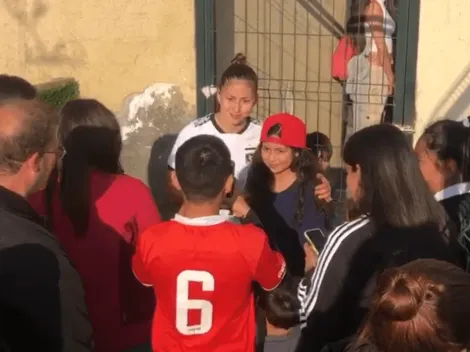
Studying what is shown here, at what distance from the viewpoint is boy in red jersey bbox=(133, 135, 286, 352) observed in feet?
10.2

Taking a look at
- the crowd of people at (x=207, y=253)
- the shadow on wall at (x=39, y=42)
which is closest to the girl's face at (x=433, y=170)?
the crowd of people at (x=207, y=253)

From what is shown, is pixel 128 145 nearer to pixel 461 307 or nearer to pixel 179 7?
pixel 179 7

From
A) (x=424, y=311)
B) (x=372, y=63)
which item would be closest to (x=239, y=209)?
(x=424, y=311)

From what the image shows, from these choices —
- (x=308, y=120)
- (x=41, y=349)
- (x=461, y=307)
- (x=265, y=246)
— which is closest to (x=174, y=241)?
(x=265, y=246)

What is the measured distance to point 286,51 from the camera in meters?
6.91

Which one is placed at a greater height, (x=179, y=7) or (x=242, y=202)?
(x=179, y=7)

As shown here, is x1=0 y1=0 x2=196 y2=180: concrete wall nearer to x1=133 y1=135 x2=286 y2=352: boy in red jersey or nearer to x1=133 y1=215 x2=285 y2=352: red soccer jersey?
x1=133 y1=135 x2=286 y2=352: boy in red jersey

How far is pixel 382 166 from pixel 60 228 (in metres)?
1.40

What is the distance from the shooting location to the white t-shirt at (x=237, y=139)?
469 cm

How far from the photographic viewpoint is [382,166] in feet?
9.78

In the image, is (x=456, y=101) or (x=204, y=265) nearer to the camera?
(x=204, y=265)

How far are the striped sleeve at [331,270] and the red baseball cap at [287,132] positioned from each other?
1.27 meters

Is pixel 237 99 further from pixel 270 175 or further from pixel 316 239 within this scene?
pixel 316 239

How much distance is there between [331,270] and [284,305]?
59cm
